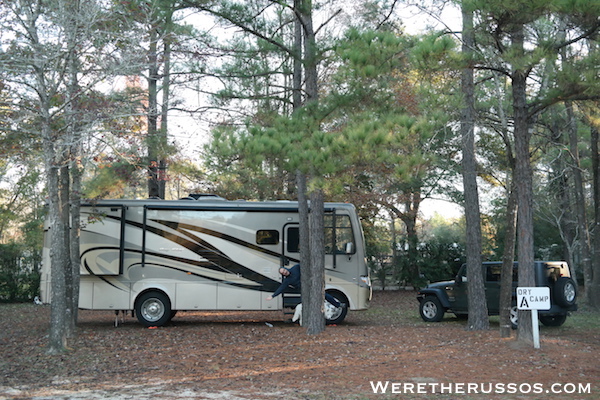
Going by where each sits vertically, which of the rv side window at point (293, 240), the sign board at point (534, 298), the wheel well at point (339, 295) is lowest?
the wheel well at point (339, 295)

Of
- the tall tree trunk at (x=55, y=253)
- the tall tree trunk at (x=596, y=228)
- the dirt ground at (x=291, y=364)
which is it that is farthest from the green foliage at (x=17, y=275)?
the tall tree trunk at (x=596, y=228)

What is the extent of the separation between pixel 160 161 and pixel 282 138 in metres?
6.17

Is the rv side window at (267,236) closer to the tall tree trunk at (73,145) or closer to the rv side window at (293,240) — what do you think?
the rv side window at (293,240)

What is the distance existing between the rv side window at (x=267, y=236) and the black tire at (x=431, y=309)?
414 cm

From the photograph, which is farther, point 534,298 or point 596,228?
point 596,228

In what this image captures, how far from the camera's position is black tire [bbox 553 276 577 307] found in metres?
13.2

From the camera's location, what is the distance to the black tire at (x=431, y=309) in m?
15.2

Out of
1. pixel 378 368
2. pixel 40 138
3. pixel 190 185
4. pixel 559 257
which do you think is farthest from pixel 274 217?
pixel 559 257

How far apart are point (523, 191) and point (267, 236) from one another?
19.8 ft

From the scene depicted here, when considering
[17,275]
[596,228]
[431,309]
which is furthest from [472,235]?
[17,275]

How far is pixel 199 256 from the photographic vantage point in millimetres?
13977

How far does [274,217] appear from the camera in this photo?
1422cm

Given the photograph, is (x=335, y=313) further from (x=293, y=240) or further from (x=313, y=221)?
(x=313, y=221)

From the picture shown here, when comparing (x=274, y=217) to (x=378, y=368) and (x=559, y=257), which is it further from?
(x=559, y=257)
